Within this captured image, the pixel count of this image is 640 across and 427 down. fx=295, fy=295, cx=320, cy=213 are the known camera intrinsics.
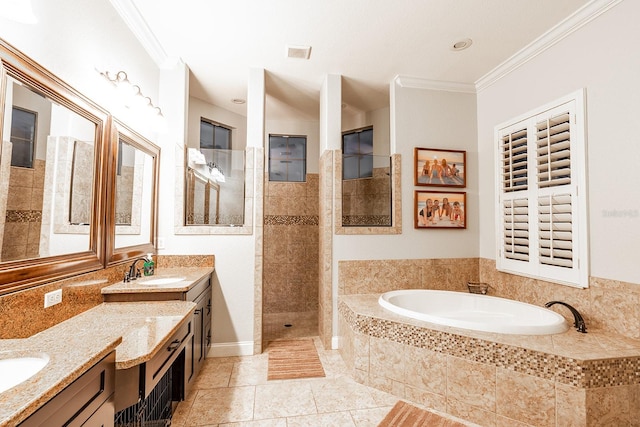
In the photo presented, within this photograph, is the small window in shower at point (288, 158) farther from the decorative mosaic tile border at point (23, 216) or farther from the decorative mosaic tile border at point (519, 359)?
the decorative mosaic tile border at point (23, 216)

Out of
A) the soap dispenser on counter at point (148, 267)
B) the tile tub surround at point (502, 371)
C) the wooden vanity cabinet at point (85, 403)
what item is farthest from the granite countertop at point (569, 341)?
the soap dispenser on counter at point (148, 267)

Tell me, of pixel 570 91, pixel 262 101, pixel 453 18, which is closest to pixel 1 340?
pixel 262 101

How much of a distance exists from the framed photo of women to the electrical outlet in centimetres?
314

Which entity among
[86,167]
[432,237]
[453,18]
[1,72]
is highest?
[453,18]

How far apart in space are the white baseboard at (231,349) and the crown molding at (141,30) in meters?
2.90

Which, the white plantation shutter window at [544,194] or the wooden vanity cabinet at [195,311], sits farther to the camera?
the white plantation shutter window at [544,194]

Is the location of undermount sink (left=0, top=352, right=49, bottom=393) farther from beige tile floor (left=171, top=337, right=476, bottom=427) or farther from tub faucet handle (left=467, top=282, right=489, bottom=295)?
tub faucet handle (left=467, top=282, right=489, bottom=295)

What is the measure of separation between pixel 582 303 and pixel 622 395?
73 cm

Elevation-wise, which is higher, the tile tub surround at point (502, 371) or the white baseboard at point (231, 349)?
the tile tub surround at point (502, 371)

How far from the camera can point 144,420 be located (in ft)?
5.33

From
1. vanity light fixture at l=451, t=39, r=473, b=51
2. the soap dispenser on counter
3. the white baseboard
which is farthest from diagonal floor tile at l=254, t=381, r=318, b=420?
vanity light fixture at l=451, t=39, r=473, b=51

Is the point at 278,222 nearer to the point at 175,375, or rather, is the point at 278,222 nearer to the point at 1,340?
the point at 175,375

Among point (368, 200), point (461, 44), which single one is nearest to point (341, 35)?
point (461, 44)

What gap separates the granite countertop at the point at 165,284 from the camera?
81.4 inches
